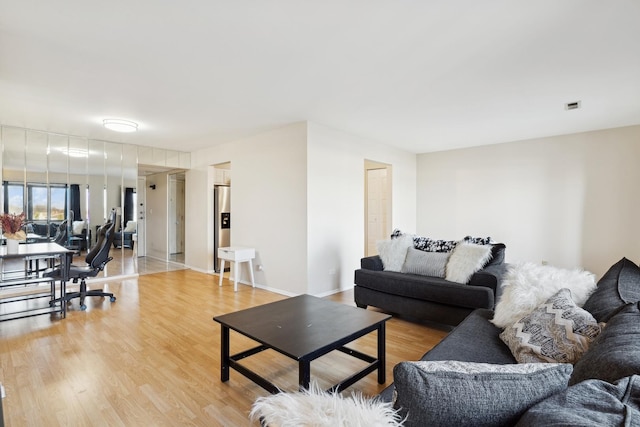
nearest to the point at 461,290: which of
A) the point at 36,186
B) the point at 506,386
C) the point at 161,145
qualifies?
the point at 506,386

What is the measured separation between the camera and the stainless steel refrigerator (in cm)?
622

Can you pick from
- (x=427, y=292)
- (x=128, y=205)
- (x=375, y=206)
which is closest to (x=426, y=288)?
(x=427, y=292)

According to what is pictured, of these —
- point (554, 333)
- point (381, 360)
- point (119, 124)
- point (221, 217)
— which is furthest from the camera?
point (221, 217)

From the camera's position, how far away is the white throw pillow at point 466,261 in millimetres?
3201

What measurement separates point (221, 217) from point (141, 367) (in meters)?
3.95

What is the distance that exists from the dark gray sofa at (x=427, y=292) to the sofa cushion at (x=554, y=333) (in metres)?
1.30

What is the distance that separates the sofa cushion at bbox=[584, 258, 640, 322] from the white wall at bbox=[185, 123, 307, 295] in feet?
10.4

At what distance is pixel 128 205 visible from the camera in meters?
Answer: 6.11

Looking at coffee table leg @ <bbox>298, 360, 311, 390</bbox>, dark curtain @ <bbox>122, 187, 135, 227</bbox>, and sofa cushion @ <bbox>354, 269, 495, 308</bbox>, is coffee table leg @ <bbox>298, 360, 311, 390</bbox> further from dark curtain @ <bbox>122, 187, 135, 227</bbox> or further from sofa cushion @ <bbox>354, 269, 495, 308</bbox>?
dark curtain @ <bbox>122, 187, 135, 227</bbox>

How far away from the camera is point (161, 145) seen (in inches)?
244

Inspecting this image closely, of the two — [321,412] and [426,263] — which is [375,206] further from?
[321,412]

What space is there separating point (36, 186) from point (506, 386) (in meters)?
6.67

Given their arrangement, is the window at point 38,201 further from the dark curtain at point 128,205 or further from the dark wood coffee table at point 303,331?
the dark wood coffee table at point 303,331

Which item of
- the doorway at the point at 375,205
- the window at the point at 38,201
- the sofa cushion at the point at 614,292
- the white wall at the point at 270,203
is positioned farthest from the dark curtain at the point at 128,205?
the sofa cushion at the point at 614,292
